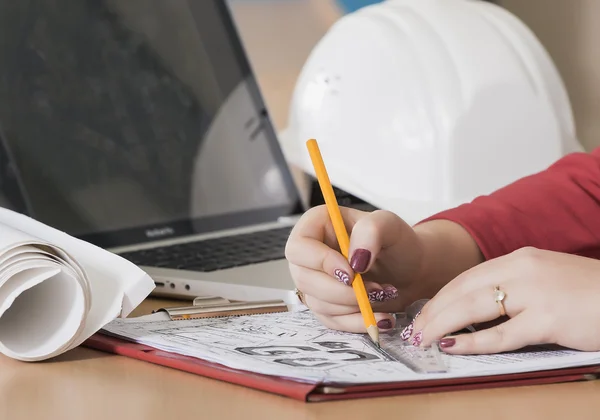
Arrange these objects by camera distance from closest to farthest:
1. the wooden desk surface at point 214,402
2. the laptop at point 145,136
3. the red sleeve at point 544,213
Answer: the wooden desk surface at point 214,402 < the red sleeve at point 544,213 < the laptop at point 145,136

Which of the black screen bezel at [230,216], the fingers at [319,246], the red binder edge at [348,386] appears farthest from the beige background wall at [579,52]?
the red binder edge at [348,386]

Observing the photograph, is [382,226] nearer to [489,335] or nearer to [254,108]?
[489,335]

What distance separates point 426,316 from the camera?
2.01ft

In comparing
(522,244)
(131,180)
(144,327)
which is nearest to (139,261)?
(131,180)

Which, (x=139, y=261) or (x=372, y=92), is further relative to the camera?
(x=372, y=92)

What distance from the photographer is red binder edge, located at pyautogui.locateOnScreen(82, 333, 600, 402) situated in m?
0.48

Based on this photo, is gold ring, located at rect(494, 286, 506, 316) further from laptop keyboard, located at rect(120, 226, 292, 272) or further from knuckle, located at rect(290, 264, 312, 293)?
laptop keyboard, located at rect(120, 226, 292, 272)

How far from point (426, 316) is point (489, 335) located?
56mm

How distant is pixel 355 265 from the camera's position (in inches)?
24.3

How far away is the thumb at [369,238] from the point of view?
0.62 meters

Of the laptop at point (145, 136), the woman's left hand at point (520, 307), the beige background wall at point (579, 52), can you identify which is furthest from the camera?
the beige background wall at point (579, 52)

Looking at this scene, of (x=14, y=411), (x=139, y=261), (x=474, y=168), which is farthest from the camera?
(x=474, y=168)

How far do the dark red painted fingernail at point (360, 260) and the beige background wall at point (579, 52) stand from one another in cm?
118

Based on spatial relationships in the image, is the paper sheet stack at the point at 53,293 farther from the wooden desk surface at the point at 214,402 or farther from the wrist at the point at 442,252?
the wrist at the point at 442,252
